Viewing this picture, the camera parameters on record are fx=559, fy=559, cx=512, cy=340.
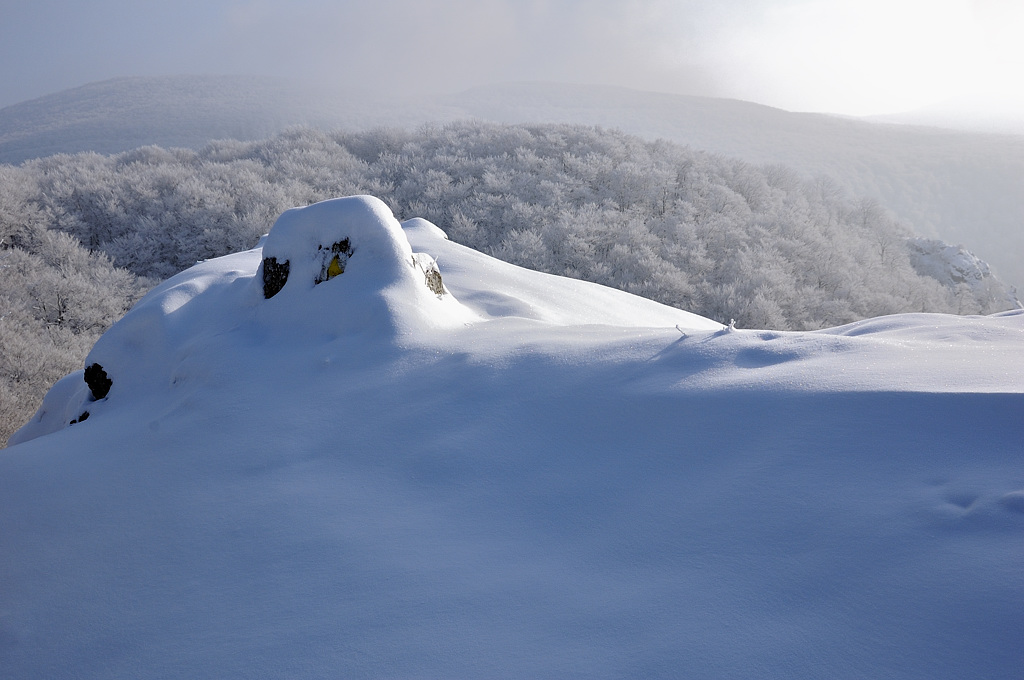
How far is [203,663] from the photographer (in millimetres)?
1988

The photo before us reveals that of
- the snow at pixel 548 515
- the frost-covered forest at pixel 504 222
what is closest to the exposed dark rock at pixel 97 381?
the snow at pixel 548 515

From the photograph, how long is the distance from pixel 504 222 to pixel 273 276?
14.5m

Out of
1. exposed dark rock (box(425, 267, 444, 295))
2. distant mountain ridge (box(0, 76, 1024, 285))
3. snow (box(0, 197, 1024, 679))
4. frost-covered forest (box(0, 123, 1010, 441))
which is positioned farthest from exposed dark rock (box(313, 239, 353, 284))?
distant mountain ridge (box(0, 76, 1024, 285))

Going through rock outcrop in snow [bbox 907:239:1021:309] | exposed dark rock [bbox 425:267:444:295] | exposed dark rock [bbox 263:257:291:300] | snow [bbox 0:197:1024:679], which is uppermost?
exposed dark rock [bbox 263:257:291:300]

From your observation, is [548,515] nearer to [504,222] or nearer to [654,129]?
[504,222]

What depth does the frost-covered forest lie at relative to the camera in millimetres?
16234

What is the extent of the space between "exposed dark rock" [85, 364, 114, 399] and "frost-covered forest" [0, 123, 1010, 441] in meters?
8.56

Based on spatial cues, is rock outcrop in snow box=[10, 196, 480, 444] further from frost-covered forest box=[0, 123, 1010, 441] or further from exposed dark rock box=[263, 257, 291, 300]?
frost-covered forest box=[0, 123, 1010, 441]

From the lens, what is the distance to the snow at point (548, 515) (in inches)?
67.1

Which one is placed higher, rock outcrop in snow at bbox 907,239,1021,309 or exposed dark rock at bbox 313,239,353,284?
exposed dark rock at bbox 313,239,353,284

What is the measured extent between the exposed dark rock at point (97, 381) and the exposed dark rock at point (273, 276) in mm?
1771

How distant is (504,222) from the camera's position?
64.0ft

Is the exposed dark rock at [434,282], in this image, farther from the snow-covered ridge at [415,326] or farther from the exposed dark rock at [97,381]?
the exposed dark rock at [97,381]

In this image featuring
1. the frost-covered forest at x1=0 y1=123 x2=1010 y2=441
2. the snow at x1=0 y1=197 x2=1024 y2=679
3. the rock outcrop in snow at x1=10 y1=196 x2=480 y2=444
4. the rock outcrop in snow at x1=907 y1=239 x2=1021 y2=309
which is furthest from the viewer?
the rock outcrop in snow at x1=907 y1=239 x2=1021 y2=309
